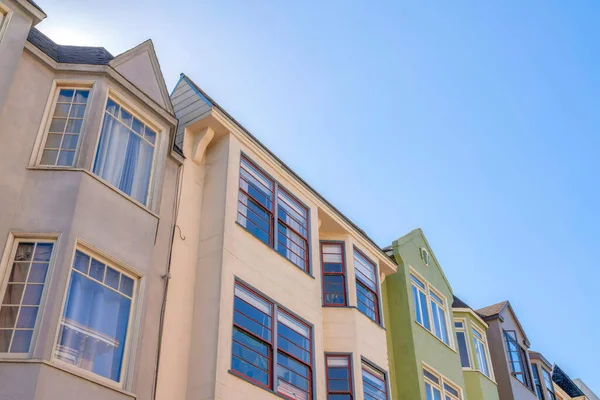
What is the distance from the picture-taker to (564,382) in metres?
44.7

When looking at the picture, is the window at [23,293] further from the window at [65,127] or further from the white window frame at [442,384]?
the white window frame at [442,384]

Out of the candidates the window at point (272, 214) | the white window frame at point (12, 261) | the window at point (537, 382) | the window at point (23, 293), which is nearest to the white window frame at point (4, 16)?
the white window frame at point (12, 261)

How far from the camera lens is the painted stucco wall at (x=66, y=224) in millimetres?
12242

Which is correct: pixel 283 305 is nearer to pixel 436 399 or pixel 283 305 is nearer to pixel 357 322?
pixel 357 322

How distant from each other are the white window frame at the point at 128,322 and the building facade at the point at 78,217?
2 centimetres

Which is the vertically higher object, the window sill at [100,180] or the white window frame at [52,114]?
the white window frame at [52,114]

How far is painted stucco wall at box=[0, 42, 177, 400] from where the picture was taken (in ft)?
40.2

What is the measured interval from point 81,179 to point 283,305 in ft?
20.7

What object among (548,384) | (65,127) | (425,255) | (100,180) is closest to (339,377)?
(425,255)

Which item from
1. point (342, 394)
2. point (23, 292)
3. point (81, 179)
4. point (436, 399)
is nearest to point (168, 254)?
point (81, 179)

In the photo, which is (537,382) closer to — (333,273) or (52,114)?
(333,273)

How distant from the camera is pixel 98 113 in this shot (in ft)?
50.3

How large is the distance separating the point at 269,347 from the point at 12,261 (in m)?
6.55

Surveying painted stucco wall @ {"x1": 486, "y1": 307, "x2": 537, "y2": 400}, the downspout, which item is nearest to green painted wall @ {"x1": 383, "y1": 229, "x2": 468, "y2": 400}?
painted stucco wall @ {"x1": 486, "y1": 307, "x2": 537, "y2": 400}
